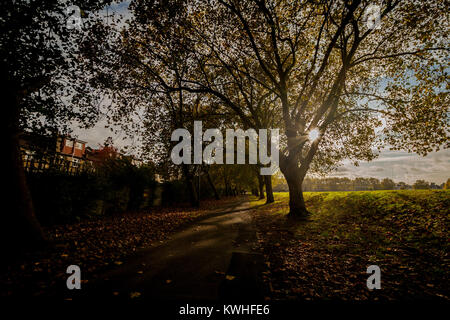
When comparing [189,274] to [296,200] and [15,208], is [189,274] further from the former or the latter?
[296,200]

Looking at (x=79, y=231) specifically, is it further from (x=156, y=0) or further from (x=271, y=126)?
(x=271, y=126)

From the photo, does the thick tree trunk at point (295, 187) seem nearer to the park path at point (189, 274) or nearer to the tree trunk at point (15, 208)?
the park path at point (189, 274)

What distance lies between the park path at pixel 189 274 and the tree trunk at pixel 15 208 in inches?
128

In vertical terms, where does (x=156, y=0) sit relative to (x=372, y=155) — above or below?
above

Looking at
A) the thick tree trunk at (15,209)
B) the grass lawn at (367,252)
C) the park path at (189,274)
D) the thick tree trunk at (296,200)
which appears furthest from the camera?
the thick tree trunk at (296,200)

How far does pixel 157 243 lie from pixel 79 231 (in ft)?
12.8

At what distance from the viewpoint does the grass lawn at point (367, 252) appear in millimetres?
3561

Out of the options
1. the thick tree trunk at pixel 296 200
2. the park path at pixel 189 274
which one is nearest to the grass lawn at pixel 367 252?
the park path at pixel 189 274

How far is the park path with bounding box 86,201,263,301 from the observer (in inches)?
135

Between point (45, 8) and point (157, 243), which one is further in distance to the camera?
point (157, 243)

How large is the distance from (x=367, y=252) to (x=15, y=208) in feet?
34.2

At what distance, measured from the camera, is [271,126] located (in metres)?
20.7

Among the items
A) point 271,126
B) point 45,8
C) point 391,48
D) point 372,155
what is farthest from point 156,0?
point 372,155

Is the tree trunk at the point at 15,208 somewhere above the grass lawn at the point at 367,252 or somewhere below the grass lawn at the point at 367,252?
above
